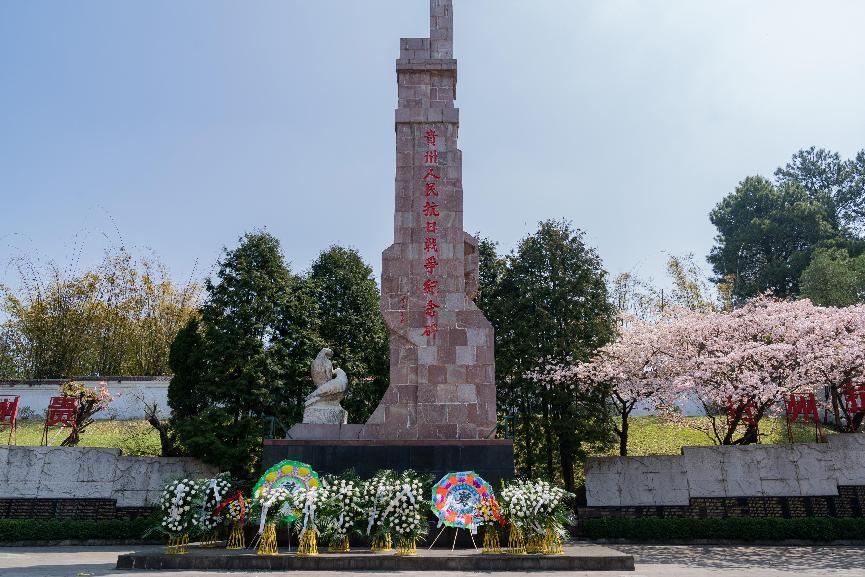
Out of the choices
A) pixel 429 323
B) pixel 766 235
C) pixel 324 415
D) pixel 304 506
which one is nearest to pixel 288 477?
pixel 304 506

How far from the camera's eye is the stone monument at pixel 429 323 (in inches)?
334

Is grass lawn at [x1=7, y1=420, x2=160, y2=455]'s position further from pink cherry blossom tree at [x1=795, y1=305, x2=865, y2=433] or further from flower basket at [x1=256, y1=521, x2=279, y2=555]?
pink cherry blossom tree at [x1=795, y1=305, x2=865, y2=433]

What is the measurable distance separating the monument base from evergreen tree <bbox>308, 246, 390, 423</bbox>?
635 cm

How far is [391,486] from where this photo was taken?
24.5 feet

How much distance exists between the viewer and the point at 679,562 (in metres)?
8.62

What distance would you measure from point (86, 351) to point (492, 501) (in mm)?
19074

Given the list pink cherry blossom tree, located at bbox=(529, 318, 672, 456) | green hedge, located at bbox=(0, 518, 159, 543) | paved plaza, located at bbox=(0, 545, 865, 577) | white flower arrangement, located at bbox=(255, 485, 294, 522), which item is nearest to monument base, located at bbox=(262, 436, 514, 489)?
white flower arrangement, located at bbox=(255, 485, 294, 522)

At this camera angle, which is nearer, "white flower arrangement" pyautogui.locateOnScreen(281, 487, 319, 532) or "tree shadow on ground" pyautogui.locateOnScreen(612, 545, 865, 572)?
"white flower arrangement" pyautogui.locateOnScreen(281, 487, 319, 532)

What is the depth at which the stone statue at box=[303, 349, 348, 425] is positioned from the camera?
355 inches

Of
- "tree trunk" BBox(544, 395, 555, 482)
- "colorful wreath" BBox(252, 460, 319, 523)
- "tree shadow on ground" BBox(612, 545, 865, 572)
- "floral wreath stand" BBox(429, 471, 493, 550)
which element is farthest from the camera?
"tree trunk" BBox(544, 395, 555, 482)

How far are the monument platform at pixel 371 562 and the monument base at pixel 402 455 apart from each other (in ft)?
5.16

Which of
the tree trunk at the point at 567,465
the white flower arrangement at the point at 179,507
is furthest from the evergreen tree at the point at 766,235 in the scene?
the white flower arrangement at the point at 179,507

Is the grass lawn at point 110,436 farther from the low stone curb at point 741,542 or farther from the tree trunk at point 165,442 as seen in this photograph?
the low stone curb at point 741,542

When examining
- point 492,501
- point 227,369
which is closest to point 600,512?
point 492,501
